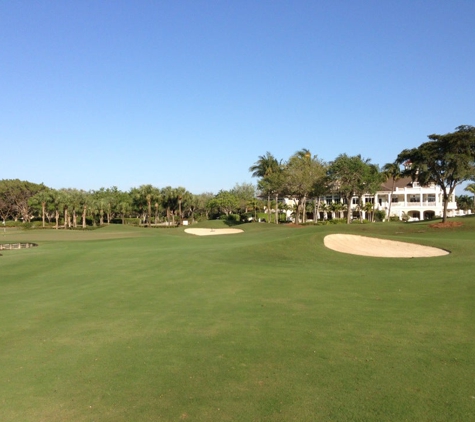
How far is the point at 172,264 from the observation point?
67.7 ft

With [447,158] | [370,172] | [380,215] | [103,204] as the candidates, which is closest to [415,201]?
[380,215]

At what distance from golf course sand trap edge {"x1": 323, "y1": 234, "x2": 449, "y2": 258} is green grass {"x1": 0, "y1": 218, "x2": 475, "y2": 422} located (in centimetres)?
709

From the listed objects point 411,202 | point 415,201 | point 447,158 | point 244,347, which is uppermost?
point 447,158

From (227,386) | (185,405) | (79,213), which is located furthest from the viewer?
(79,213)

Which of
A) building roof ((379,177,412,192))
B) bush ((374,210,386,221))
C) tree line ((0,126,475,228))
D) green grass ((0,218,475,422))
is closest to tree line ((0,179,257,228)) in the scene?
tree line ((0,126,475,228))

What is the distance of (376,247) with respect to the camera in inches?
1086

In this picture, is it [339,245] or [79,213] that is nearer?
[339,245]

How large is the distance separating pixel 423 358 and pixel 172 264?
14559 mm

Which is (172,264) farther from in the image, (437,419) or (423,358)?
(437,419)

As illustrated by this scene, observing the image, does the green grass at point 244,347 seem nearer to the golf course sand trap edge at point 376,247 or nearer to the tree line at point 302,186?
the golf course sand trap edge at point 376,247

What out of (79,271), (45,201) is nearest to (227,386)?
(79,271)

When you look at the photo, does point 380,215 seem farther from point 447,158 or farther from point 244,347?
point 244,347

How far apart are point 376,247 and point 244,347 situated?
20984mm

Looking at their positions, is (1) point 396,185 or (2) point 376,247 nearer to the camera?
(2) point 376,247
